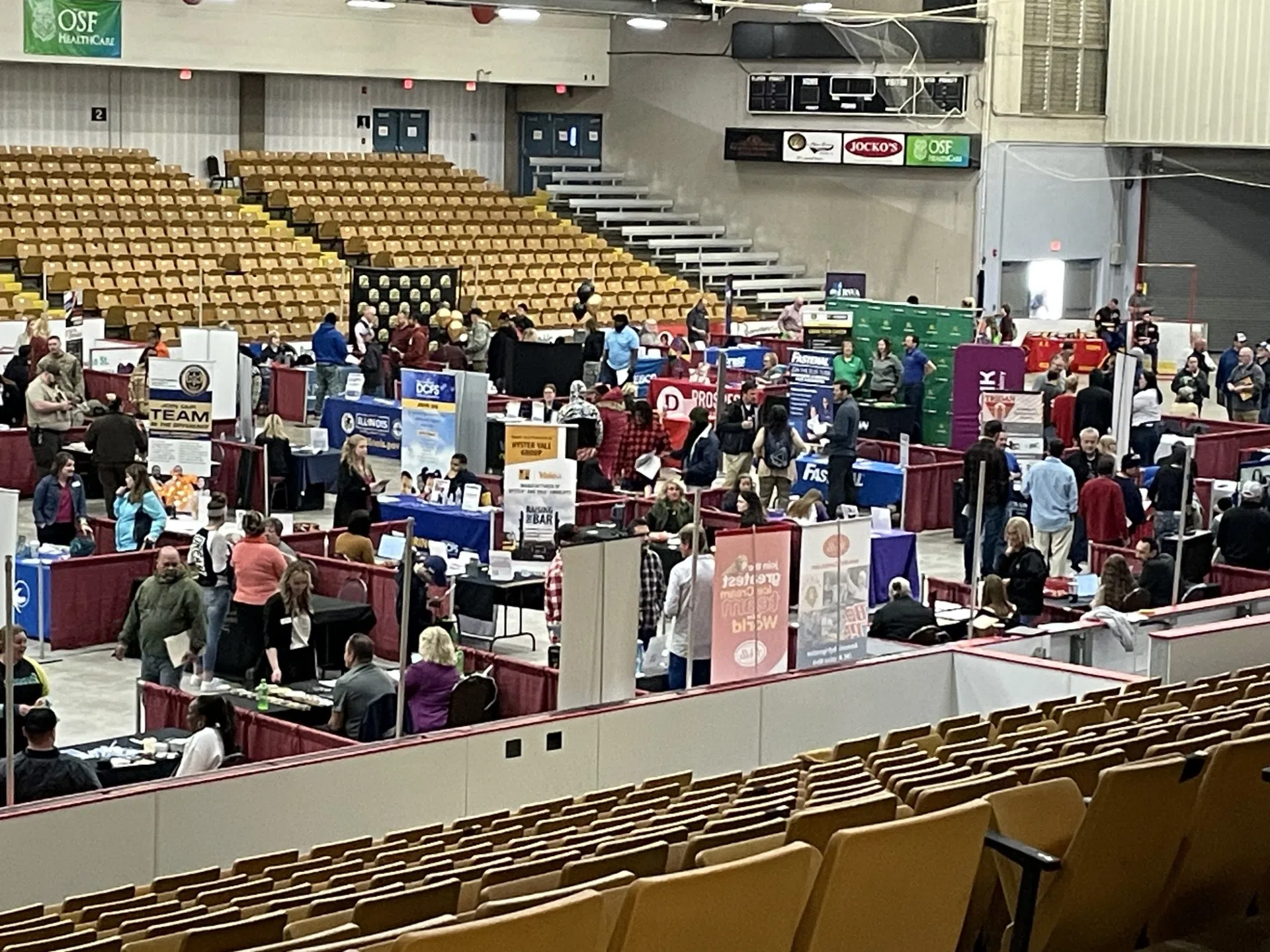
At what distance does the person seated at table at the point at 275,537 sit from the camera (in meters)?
12.8

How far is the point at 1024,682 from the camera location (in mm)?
11062

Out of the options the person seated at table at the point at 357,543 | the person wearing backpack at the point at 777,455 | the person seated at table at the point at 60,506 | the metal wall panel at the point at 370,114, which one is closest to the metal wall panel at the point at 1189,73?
the metal wall panel at the point at 370,114

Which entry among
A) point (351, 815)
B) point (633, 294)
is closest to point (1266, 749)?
point (351, 815)

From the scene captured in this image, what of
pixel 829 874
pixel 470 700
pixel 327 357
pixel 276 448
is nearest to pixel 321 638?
pixel 470 700

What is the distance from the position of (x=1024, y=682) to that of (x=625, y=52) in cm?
2664

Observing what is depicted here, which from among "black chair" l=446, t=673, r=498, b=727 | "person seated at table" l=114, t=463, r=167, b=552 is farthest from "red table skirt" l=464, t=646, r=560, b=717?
"person seated at table" l=114, t=463, r=167, b=552

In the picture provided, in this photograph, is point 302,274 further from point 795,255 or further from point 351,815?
point 351,815

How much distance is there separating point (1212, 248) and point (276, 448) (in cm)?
2050

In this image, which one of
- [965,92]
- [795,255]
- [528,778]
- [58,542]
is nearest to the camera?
[528,778]

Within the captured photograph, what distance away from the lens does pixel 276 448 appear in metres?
17.9

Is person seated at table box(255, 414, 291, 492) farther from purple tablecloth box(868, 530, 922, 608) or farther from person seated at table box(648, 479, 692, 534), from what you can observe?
purple tablecloth box(868, 530, 922, 608)

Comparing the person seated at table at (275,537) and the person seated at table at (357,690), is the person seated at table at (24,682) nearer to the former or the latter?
the person seated at table at (357,690)

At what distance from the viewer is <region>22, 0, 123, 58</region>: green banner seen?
29062 millimetres

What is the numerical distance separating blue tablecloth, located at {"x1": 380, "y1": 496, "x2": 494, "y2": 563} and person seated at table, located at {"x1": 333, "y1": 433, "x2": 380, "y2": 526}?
0.34 metres
